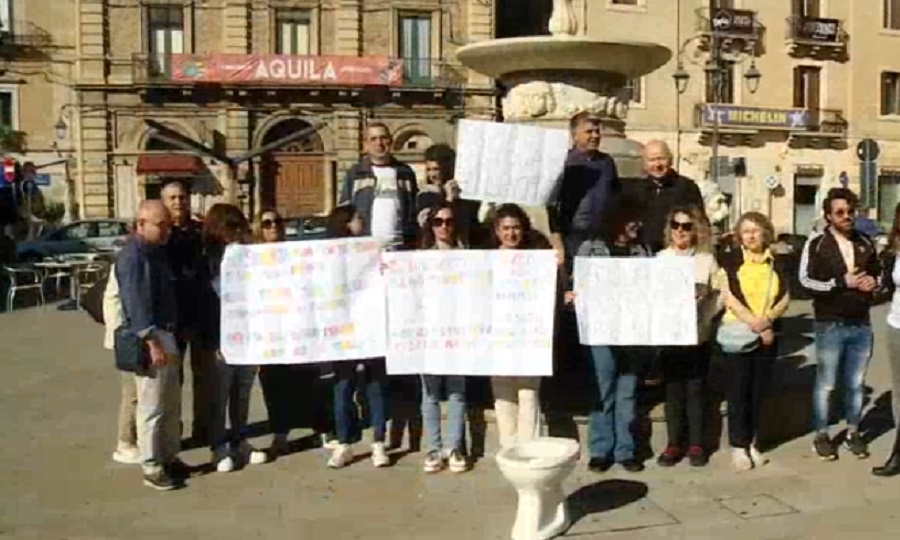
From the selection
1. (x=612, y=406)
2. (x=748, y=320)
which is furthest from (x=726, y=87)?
(x=612, y=406)

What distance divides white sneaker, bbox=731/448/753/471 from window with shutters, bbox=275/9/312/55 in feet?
107

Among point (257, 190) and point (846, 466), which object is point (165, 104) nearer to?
point (257, 190)

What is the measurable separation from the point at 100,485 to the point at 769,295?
4132 mm

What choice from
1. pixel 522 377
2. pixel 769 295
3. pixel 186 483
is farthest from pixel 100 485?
pixel 769 295

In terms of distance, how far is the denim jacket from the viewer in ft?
24.1

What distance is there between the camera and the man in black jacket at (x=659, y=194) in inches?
280

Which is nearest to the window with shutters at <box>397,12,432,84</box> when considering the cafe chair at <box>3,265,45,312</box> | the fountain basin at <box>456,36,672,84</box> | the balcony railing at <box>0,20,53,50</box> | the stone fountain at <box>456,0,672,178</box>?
the balcony railing at <box>0,20,53,50</box>

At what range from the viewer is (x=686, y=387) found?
272 inches

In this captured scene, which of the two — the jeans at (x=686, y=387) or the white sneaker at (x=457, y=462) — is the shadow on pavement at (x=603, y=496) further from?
the white sneaker at (x=457, y=462)

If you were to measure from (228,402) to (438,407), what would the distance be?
1.36 meters

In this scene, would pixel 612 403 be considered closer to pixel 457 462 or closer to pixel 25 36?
pixel 457 462

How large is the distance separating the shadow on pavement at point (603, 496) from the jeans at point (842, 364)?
1477mm

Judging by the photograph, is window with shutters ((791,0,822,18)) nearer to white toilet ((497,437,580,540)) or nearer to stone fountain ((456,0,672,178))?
stone fountain ((456,0,672,178))

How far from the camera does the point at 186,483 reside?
666 centimetres
